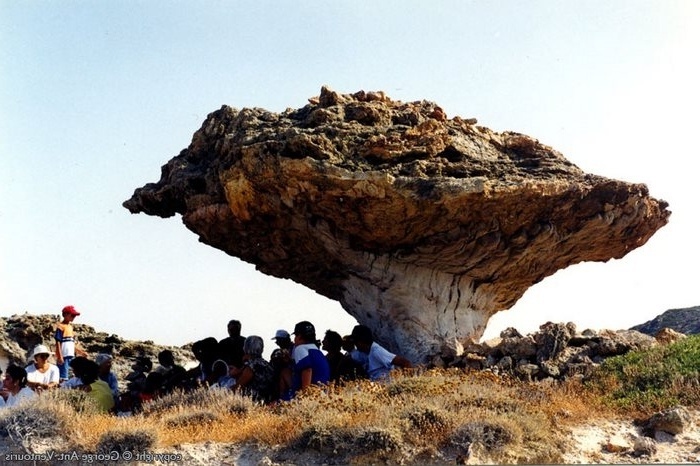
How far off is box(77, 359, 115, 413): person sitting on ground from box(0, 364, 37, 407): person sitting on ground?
766mm

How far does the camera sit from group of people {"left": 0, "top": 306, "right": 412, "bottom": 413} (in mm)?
12820

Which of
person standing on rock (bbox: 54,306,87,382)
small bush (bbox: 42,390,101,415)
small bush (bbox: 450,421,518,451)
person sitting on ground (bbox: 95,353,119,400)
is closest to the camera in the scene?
small bush (bbox: 450,421,518,451)

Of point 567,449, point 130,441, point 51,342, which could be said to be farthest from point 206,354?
point 51,342

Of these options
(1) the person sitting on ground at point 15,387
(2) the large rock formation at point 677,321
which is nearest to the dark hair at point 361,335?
(1) the person sitting on ground at point 15,387

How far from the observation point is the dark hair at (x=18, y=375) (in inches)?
514

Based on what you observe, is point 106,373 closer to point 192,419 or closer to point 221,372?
point 221,372

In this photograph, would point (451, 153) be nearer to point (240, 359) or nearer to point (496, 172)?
point (496, 172)

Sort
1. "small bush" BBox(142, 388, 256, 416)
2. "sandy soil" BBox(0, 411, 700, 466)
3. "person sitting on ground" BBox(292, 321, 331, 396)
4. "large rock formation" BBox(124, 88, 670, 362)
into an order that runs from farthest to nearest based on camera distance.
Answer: "large rock formation" BBox(124, 88, 670, 362)
"person sitting on ground" BBox(292, 321, 331, 396)
"small bush" BBox(142, 388, 256, 416)
"sandy soil" BBox(0, 411, 700, 466)

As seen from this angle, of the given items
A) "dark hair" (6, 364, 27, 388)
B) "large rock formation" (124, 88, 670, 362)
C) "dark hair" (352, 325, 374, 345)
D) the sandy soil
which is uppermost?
"large rock formation" (124, 88, 670, 362)

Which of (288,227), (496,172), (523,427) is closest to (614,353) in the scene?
(496,172)

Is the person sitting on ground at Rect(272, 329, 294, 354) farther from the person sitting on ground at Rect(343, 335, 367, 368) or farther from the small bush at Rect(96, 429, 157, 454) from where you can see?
the small bush at Rect(96, 429, 157, 454)

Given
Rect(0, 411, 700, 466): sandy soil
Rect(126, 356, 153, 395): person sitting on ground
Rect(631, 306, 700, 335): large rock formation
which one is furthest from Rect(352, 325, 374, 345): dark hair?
Rect(631, 306, 700, 335): large rock formation

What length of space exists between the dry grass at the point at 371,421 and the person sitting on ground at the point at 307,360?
20.5 inches

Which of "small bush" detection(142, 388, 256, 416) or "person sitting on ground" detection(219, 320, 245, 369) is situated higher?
"person sitting on ground" detection(219, 320, 245, 369)
